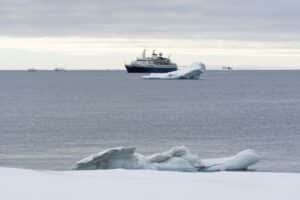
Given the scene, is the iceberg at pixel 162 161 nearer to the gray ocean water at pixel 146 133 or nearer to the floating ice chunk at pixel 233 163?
the floating ice chunk at pixel 233 163

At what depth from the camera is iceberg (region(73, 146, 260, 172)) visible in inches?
987

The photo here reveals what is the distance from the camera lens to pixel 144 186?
1349 cm

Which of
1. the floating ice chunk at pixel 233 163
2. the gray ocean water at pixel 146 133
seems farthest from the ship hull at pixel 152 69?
the floating ice chunk at pixel 233 163

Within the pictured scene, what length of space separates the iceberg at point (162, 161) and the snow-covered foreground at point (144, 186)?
958 centimetres

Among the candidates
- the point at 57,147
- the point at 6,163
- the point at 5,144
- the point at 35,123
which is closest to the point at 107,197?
the point at 6,163

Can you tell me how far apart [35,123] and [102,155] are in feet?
112

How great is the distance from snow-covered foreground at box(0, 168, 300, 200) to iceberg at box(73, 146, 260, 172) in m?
9.58

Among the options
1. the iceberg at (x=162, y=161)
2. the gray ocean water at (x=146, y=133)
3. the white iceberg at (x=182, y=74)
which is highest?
the white iceberg at (x=182, y=74)

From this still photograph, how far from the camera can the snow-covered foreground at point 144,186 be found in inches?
493

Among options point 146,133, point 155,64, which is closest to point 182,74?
point 155,64

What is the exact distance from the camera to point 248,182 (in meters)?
14.6

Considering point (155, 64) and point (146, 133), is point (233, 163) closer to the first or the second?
point (146, 133)

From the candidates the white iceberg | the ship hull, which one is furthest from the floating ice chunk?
the ship hull

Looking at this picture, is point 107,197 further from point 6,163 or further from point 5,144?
point 5,144
